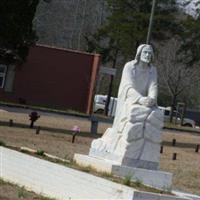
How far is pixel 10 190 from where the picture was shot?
1352cm

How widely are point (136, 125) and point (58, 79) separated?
44622mm

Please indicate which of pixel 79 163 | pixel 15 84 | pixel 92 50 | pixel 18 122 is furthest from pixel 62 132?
pixel 92 50

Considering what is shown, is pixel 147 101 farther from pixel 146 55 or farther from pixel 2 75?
pixel 2 75

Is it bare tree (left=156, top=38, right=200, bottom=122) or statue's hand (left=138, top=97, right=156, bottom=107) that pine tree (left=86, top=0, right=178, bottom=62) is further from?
statue's hand (left=138, top=97, right=156, bottom=107)

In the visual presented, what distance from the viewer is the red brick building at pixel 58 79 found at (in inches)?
2267

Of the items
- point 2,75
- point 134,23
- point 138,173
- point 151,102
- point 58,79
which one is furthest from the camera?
point 134,23

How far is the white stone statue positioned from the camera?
14.0m

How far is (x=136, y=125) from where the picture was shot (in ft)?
45.9

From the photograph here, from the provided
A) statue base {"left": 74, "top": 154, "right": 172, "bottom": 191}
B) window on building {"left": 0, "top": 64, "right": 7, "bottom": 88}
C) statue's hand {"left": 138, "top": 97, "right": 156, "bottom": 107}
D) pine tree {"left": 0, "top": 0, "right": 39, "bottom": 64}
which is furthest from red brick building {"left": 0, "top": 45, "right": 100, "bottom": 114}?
statue base {"left": 74, "top": 154, "right": 172, "bottom": 191}

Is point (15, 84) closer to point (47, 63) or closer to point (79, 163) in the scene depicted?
point (47, 63)

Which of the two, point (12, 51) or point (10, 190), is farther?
point (12, 51)

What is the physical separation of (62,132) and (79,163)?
16.3 metres

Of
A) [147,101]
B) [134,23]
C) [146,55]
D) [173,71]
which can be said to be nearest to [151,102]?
[147,101]

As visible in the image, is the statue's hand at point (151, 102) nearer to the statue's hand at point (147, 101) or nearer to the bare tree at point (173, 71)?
the statue's hand at point (147, 101)
